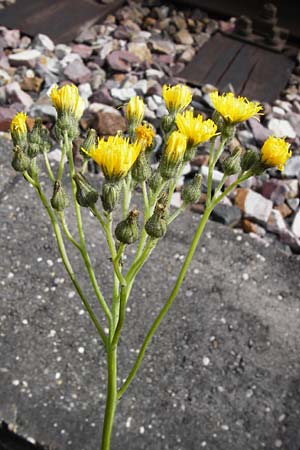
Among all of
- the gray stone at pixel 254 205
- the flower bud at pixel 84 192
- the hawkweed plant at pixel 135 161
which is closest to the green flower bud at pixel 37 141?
the hawkweed plant at pixel 135 161

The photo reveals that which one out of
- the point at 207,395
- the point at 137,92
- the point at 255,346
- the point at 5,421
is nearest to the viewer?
the point at 5,421

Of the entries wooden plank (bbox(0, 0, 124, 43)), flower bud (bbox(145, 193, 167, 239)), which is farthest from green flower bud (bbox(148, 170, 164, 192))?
wooden plank (bbox(0, 0, 124, 43))

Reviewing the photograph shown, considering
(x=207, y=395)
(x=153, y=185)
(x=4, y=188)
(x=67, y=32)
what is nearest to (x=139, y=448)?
(x=207, y=395)

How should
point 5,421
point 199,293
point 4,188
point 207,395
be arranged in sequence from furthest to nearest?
point 4,188
point 199,293
point 207,395
point 5,421

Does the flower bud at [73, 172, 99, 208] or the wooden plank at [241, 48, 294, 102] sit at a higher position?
the flower bud at [73, 172, 99, 208]

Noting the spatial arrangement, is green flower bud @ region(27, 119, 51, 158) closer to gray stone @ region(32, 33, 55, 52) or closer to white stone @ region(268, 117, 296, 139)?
white stone @ region(268, 117, 296, 139)

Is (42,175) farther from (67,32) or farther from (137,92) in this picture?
(67,32)

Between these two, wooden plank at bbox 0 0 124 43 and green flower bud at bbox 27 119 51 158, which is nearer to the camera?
green flower bud at bbox 27 119 51 158
